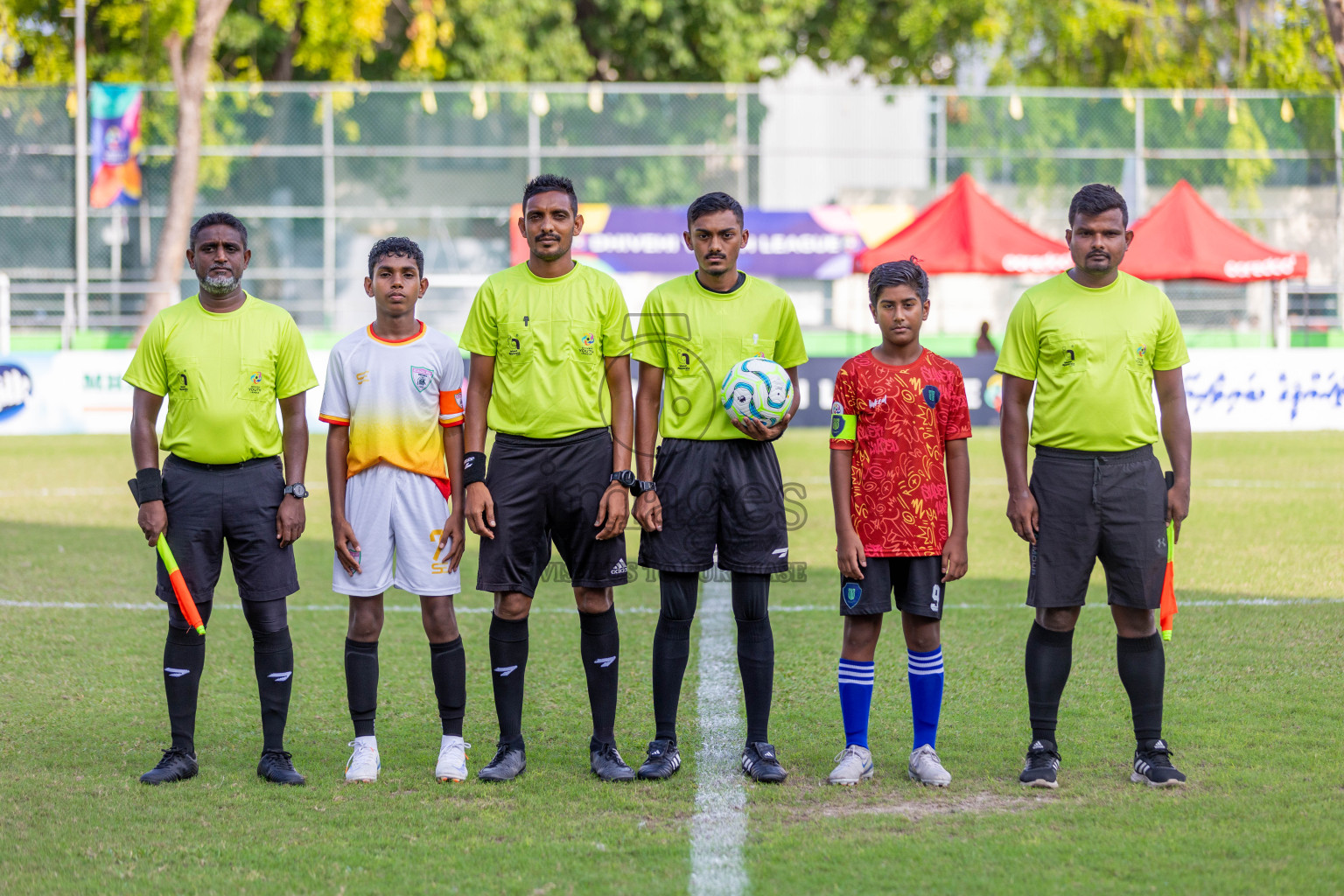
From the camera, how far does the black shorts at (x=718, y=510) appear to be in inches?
192

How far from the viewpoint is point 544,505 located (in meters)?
4.89

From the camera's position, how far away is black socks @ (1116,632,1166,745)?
15.6ft

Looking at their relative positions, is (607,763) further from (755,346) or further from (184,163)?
(184,163)

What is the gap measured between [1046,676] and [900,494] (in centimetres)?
80

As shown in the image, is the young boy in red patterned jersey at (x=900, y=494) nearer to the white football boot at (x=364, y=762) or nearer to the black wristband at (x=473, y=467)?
the black wristband at (x=473, y=467)

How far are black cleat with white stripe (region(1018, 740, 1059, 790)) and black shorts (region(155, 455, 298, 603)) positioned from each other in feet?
8.47

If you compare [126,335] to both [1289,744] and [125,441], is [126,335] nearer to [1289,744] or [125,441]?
[125,441]

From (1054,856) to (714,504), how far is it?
1.61m

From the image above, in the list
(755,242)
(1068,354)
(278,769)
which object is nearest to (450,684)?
(278,769)

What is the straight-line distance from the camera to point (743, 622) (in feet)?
16.3

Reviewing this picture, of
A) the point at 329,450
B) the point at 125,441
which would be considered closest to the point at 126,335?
the point at 125,441

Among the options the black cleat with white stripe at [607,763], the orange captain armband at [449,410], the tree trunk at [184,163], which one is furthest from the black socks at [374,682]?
the tree trunk at [184,163]

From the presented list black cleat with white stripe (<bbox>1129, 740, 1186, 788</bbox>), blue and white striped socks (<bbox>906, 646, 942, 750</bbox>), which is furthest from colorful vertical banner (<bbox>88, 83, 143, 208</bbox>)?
black cleat with white stripe (<bbox>1129, 740, 1186, 788</bbox>)

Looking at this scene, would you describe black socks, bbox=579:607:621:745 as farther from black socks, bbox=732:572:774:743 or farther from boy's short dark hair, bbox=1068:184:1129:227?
boy's short dark hair, bbox=1068:184:1129:227
